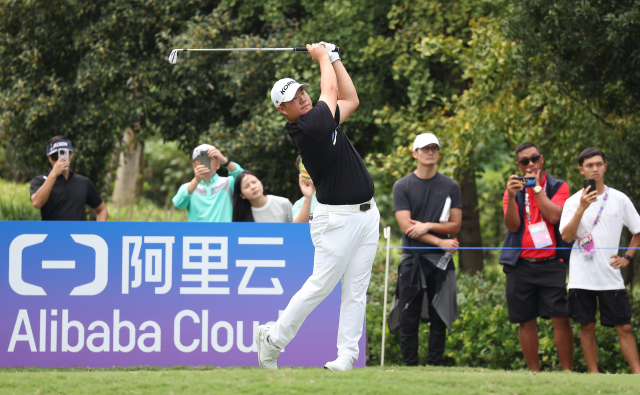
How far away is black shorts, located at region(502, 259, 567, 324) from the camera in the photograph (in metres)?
6.14

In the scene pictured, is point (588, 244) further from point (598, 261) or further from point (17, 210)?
point (17, 210)

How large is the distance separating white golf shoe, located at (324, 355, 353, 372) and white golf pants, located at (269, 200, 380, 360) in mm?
50

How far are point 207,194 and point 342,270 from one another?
2717 millimetres

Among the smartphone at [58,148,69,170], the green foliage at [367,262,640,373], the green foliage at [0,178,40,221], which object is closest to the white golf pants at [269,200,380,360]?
the green foliage at [367,262,640,373]

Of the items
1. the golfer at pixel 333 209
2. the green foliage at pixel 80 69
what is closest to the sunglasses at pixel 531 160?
the golfer at pixel 333 209

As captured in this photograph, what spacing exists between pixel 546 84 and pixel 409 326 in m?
3.54

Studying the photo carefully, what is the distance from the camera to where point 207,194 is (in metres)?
7.12

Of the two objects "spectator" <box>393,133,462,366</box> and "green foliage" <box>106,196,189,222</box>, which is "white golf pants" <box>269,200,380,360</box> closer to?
"spectator" <box>393,133,462,366</box>

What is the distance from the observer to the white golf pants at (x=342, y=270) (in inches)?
185

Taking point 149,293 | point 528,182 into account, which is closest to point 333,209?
point 528,182

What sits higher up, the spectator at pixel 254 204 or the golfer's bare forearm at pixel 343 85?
the golfer's bare forearm at pixel 343 85

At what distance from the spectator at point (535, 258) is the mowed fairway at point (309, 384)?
1.73 m

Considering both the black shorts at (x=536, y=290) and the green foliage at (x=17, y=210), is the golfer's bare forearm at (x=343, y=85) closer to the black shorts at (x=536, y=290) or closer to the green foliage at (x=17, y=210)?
the black shorts at (x=536, y=290)

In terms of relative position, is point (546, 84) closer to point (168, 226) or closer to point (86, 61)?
point (168, 226)
